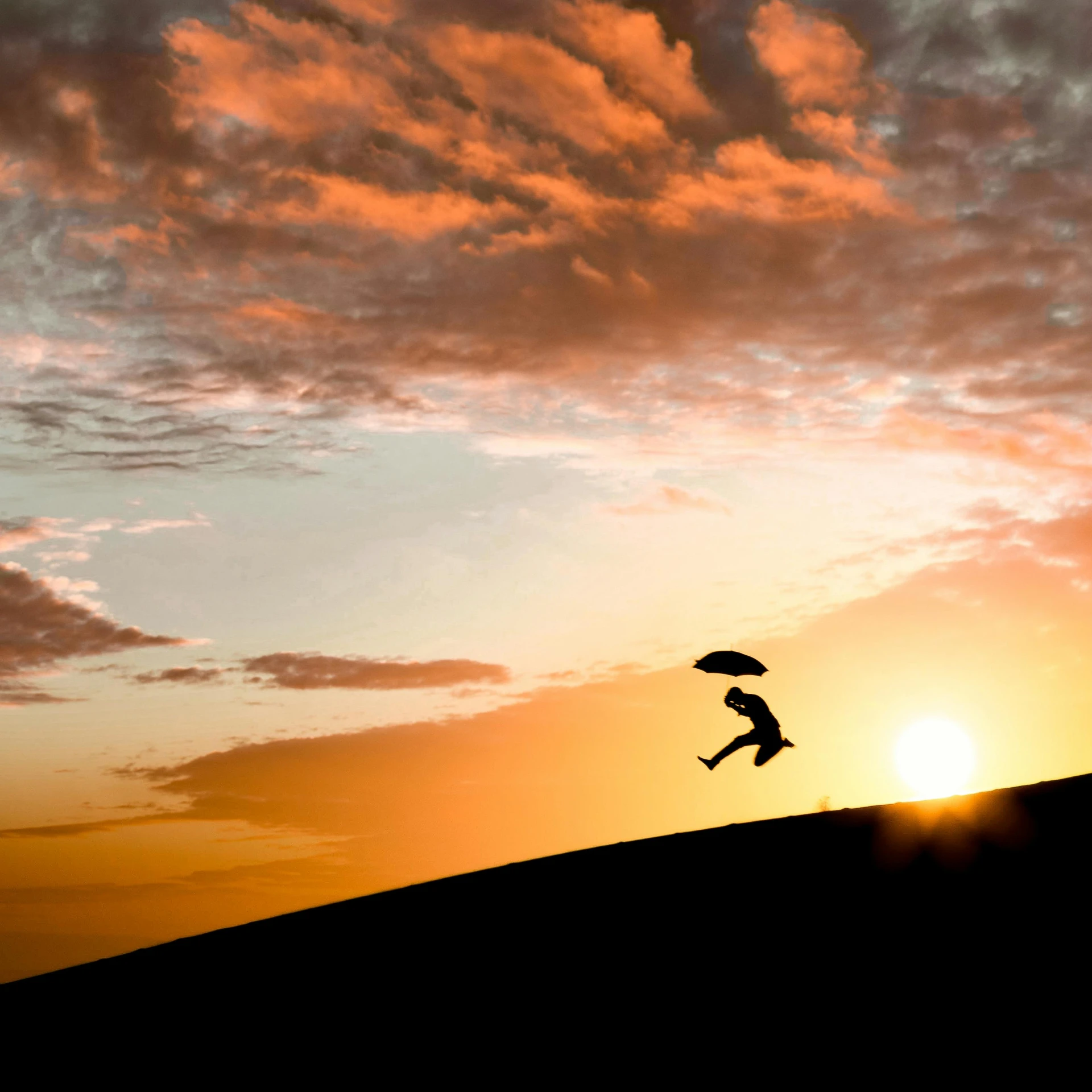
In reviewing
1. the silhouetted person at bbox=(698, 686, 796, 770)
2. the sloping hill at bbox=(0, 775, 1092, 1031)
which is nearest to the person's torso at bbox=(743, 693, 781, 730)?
the silhouetted person at bbox=(698, 686, 796, 770)

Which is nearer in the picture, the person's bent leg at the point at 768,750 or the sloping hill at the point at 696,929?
the sloping hill at the point at 696,929

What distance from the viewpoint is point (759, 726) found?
9938 mm

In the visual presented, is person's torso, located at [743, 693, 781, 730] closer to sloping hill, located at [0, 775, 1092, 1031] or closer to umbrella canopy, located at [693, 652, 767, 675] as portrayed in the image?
umbrella canopy, located at [693, 652, 767, 675]

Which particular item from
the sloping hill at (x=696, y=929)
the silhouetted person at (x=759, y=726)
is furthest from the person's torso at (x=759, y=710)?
the sloping hill at (x=696, y=929)

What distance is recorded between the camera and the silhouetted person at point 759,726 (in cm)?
992

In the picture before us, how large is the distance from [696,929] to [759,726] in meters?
3.23

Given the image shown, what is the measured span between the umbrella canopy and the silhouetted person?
470 mm

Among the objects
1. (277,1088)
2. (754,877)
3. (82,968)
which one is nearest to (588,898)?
(754,877)

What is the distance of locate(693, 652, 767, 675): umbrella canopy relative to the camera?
9.52 metres

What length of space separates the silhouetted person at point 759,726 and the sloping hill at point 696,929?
0.83 meters

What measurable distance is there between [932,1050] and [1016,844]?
8.62ft

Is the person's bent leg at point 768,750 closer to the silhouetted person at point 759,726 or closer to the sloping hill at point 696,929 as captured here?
the silhouetted person at point 759,726

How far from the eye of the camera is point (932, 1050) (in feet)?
16.6

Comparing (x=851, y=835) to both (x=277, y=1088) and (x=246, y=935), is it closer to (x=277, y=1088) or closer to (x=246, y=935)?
(x=277, y=1088)
